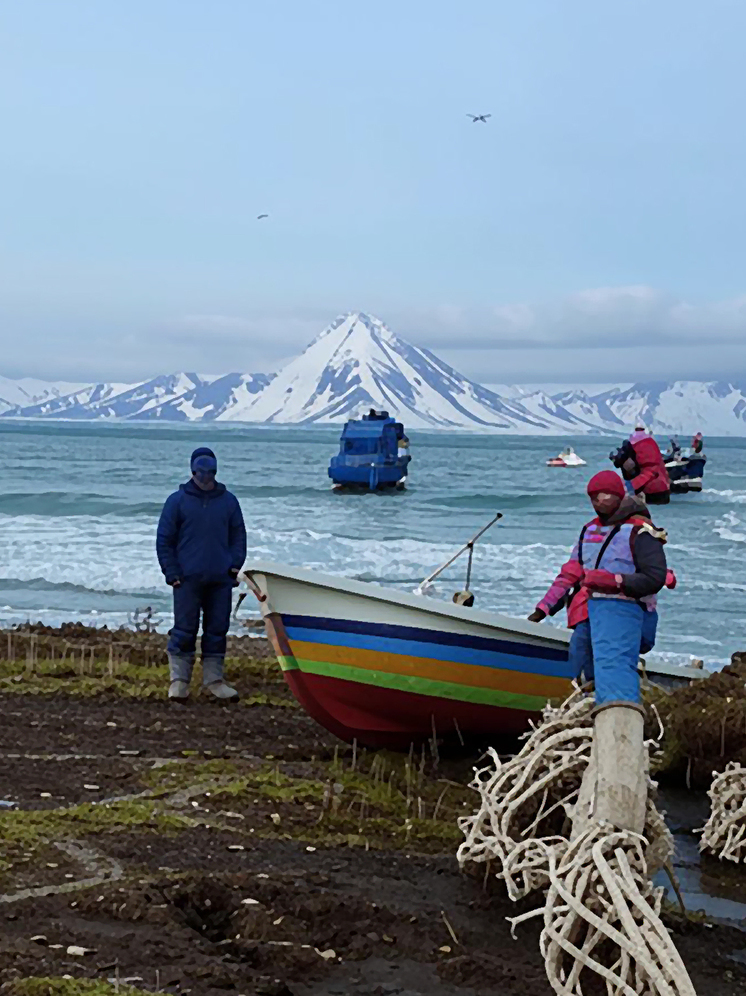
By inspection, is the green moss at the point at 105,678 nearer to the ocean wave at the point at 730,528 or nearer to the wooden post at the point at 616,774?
the wooden post at the point at 616,774

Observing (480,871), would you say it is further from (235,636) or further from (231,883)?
(235,636)

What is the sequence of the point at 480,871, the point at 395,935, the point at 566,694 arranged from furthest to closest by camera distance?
the point at 566,694
the point at 480,871
the point at 395,935

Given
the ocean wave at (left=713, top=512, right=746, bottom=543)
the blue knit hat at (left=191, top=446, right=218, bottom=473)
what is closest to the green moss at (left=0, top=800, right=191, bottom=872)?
the blue knit hat at (left=191, top=446, right=218, bottom=473)

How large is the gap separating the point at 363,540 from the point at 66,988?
29998 millimetres

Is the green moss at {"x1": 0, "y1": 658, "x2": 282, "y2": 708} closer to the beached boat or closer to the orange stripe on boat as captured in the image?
the beached boat

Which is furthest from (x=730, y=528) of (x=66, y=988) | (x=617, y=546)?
(x=66, y=988)

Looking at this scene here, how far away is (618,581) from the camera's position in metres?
5.88

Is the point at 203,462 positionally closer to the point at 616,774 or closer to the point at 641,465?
the point at 641,465

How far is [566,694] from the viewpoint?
9227 millimetres

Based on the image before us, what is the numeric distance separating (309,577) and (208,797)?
1732 millimetres

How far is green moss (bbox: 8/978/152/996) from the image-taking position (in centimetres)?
422

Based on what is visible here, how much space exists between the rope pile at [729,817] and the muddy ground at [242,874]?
1.21m

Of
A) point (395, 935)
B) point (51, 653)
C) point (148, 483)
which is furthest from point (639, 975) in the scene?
point (148, 483)

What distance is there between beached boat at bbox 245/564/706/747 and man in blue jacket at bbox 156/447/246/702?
1.37 metres
